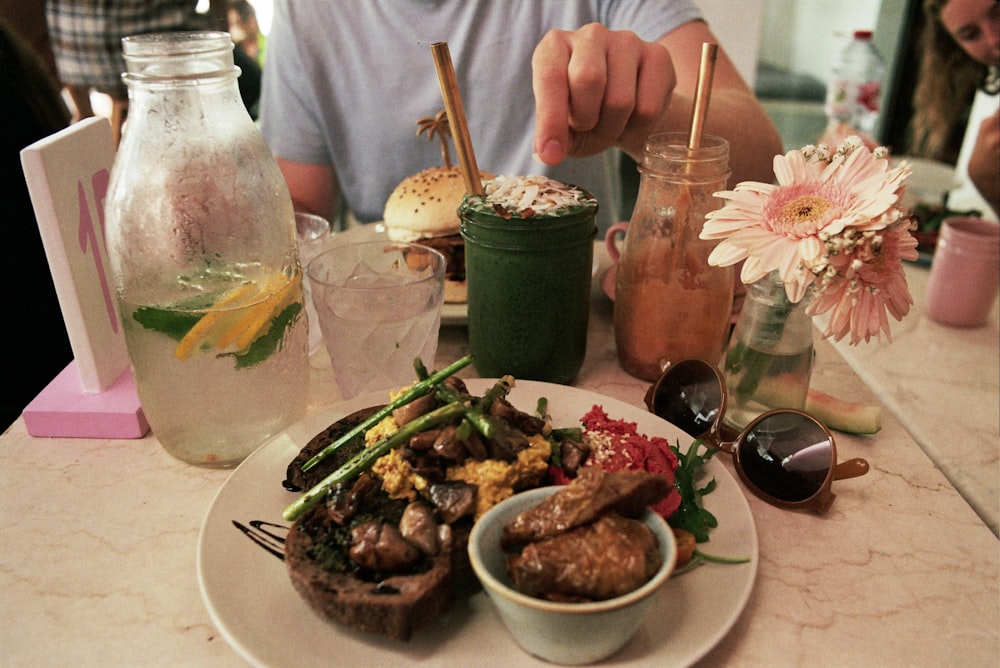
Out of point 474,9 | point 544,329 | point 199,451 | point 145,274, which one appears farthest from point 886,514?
point 474,9

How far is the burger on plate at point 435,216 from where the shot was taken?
1717 millimetres

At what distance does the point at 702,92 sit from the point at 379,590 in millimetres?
918

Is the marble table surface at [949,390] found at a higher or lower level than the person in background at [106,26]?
lower

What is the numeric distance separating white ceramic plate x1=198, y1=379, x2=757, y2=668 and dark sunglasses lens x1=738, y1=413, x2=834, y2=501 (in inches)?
3.5

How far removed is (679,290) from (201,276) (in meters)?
0.81

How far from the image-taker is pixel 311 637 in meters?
0.78

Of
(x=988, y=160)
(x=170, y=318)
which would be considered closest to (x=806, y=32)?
(x=988, y=160)

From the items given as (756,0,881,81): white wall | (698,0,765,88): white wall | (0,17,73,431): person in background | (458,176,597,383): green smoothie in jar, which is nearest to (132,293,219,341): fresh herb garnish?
(458,176,597,383): green smoothie in jar

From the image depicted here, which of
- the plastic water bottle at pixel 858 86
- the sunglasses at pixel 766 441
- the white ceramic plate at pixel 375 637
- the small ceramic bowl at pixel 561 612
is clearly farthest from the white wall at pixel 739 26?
the small ceramic bowl at pixel 561 612

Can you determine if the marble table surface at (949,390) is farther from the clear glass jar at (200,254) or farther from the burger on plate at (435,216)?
the clear glass jar at (200,254)

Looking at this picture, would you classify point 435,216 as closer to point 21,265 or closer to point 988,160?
point 21,265

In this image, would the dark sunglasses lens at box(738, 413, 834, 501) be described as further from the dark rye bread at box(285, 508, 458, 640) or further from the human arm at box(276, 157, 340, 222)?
the human arm at box(276, 157, 340, 222)

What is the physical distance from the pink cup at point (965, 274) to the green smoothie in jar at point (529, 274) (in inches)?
42.5

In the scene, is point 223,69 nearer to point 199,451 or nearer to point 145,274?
point 145,274
